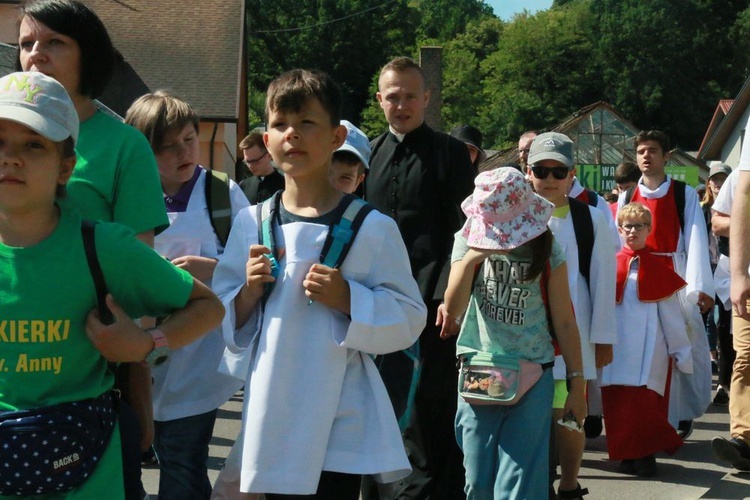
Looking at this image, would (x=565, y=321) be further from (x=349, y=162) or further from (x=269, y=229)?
(x=269, y=229)

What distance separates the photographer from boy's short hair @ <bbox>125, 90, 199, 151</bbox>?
496 cm

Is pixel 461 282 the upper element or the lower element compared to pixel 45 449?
upper

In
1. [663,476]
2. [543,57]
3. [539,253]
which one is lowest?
[663,476]

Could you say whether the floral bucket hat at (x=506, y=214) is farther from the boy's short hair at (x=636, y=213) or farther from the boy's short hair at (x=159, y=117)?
the boy's short hair at (x=636, y=213)

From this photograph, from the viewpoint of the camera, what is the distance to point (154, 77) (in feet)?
119

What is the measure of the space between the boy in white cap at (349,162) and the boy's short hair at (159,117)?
3.00ft

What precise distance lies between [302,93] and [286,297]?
68 cm

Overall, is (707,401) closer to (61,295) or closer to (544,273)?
(544,273)

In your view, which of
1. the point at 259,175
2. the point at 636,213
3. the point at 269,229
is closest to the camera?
the point at 269,229

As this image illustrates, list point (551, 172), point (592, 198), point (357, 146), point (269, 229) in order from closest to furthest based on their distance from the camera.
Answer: point (269, 229) → point (357, 146) → point (551, 172) → point (592, 198)

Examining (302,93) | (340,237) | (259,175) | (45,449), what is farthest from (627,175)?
(45,449)

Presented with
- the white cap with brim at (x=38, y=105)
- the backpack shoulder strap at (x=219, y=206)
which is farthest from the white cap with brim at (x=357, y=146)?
the white cap with brim at (x=38, y=105)

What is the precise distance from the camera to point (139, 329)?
120 inches

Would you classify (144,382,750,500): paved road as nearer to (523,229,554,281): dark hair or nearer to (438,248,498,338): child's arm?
(438,248,498,338): child's arm
